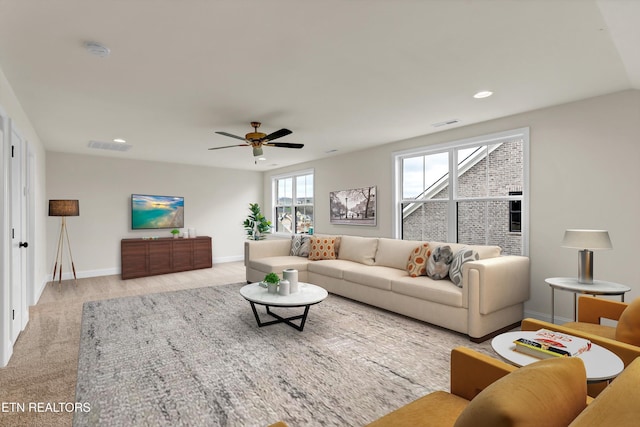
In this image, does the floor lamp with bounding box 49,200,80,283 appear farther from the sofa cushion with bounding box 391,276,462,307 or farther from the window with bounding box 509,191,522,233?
the window with bounding box 509,191,522,233

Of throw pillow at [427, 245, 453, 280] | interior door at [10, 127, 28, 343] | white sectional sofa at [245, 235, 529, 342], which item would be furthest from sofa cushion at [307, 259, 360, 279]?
interior door at [10, 127, 28, 343]

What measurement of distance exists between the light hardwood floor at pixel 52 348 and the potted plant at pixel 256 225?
2.45m

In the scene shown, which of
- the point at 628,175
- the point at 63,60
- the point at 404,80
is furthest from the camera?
the point at 628,175

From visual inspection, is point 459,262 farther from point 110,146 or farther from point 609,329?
point 110,146

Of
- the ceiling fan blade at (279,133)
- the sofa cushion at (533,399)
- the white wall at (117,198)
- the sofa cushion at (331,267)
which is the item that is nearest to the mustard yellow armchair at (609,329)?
the sofa cushion at (533,399)

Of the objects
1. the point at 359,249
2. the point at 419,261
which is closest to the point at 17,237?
the point at 359,249

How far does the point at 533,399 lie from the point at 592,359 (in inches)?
48.0

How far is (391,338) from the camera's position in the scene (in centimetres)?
328

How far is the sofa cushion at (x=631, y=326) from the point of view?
1.98m

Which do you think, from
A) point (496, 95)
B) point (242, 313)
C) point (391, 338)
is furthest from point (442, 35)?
point (242, 313)

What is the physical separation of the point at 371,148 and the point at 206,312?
3.87 metres

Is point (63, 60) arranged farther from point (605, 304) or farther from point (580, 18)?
point (605, 304)

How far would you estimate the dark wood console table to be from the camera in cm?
645

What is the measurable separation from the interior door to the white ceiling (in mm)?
568
